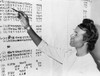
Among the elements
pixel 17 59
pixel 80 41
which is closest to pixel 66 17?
pixel 80 41

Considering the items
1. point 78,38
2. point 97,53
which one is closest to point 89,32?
point 78,38

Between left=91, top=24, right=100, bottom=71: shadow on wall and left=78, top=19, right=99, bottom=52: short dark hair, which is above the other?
left=78, top=19, right=99, bottom=52: short dark hair

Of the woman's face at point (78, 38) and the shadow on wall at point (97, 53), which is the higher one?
the woman's face at point (78, 38)

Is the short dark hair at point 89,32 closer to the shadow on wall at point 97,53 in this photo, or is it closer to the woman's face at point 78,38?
the woman's face at point 78,38

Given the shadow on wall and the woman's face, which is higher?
the woman's face

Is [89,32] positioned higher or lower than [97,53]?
higher

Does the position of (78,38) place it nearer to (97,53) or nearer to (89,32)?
(89,32)

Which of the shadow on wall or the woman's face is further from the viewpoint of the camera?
the shadow on wall

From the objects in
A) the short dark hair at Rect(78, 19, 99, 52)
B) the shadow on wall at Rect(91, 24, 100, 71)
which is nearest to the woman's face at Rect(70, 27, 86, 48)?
the short dark hair at Rect(78, 19, 99, 52)

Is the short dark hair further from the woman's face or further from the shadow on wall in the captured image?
the shadow on wall

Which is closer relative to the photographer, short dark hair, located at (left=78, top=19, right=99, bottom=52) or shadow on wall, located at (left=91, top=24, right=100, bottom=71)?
short dark hair, located at (left=78, top=19, right=99, bottom=52)

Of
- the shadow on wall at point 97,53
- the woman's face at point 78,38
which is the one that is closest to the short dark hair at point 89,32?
the woman's face at point 78,38

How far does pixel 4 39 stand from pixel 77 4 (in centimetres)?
58

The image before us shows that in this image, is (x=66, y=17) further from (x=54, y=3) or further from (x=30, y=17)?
(x=30, y=17)
